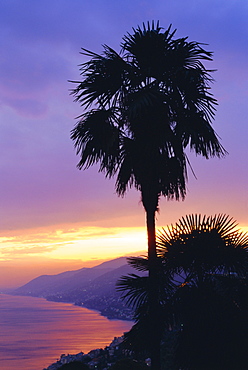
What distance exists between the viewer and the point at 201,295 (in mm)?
8031

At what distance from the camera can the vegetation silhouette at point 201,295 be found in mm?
7887

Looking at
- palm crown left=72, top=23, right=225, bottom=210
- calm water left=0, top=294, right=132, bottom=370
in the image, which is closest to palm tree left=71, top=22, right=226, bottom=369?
palm crown left=72, top=23, right=225, bottom=210

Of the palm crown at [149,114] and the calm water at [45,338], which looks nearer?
the palm crown at [149,114]

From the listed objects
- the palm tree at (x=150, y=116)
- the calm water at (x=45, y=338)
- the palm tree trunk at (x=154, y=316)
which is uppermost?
the palm tree at (x=150, y=116)

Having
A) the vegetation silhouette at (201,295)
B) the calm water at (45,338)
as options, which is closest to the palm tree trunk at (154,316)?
the vegetation silhouette at (201,295)

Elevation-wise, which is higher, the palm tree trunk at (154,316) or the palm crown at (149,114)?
the palm crown at (149,114)

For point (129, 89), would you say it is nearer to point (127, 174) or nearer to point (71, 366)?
point (127, 174)

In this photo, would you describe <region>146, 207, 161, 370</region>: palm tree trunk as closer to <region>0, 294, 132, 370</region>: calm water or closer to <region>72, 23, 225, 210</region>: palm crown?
<region>72, 23, 225, 210</region>: palm crown

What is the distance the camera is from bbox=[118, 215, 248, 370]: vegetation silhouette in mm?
7887

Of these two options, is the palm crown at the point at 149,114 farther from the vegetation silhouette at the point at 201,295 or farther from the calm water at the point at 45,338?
the calm water at the point at 45,338

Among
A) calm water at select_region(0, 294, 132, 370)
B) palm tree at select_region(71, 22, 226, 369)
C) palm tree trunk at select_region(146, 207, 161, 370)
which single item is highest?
palm tree at select_region(71, 22, 226, 369)

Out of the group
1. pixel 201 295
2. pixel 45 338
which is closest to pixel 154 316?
pixel 201 295

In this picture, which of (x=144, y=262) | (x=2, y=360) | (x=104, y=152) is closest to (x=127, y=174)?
(x=104, y=152)

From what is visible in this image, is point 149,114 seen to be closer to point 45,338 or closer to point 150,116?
point 150,116
